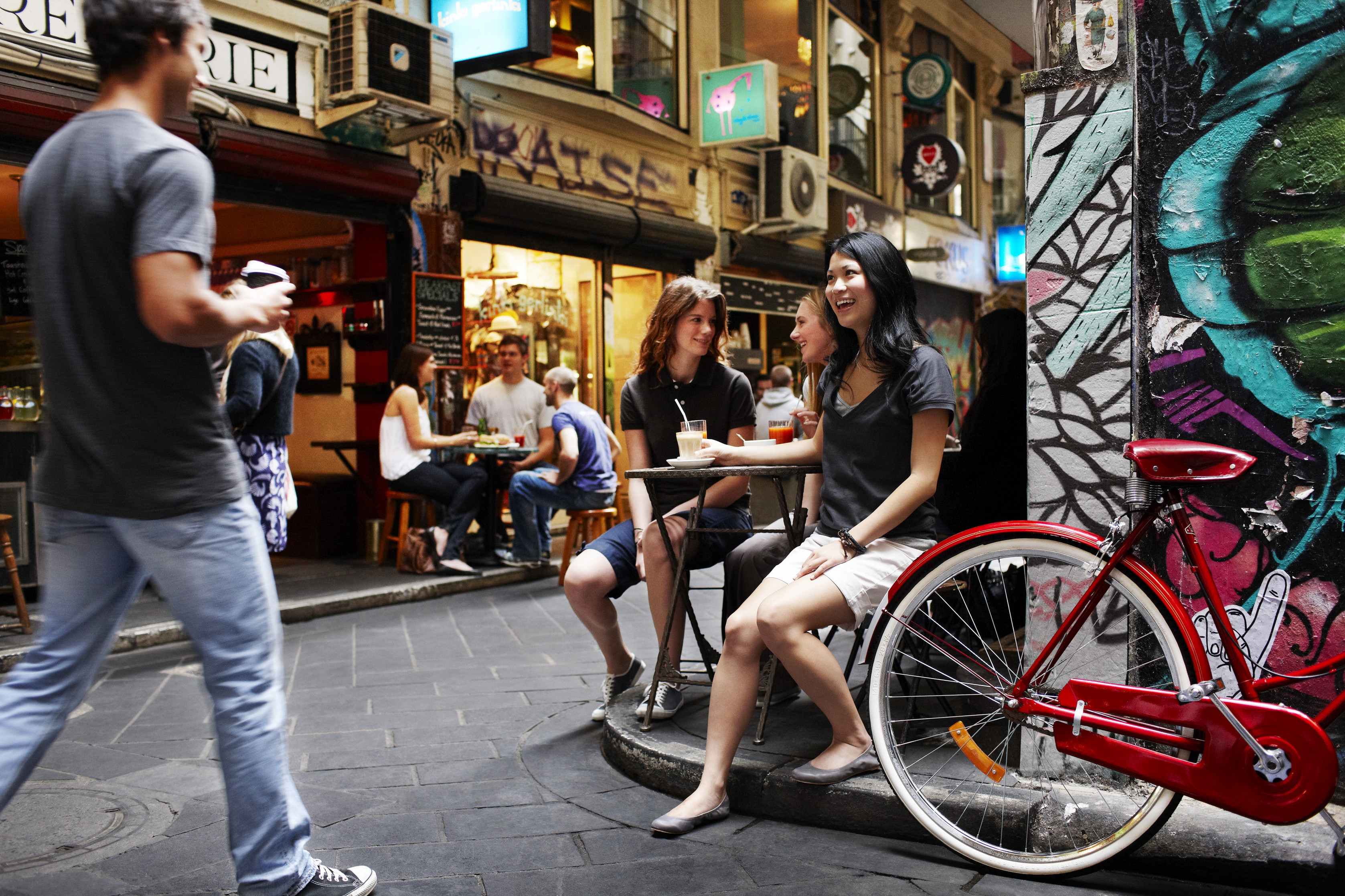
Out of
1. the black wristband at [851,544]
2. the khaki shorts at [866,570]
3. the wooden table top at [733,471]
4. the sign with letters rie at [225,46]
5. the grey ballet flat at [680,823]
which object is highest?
the sign with letters rie at [225,46]

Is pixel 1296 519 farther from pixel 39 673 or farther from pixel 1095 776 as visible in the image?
pixel 39 673

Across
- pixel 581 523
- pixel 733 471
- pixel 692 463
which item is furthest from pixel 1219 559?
pixel 581 523

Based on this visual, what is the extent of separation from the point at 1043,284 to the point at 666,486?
5.48 feet

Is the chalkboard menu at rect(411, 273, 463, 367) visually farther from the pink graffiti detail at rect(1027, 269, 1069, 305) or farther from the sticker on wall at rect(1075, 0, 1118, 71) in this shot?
the sticker on wall at rect(1075, 0, 1118, 71)

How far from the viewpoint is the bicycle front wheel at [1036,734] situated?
8.52 feet

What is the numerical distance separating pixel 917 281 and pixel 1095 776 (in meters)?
15.8

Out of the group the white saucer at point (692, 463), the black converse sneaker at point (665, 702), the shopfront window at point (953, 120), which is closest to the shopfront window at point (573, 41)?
the shopfront window at point (953, 120)

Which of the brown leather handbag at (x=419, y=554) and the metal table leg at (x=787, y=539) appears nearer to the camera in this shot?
the metal table leg at (x=787, y=539)

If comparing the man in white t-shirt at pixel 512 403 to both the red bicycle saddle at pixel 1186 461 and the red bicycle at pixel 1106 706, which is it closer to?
the red bicycle at pixel 1106 706

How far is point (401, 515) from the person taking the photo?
27.6 feet

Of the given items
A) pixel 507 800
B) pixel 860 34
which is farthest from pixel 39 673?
pixel 860 34

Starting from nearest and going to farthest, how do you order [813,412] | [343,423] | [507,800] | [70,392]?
[70,392] → [507,800] → [813,412] → [343,423]

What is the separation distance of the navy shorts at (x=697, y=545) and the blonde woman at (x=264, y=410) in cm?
216

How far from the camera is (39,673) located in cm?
222
